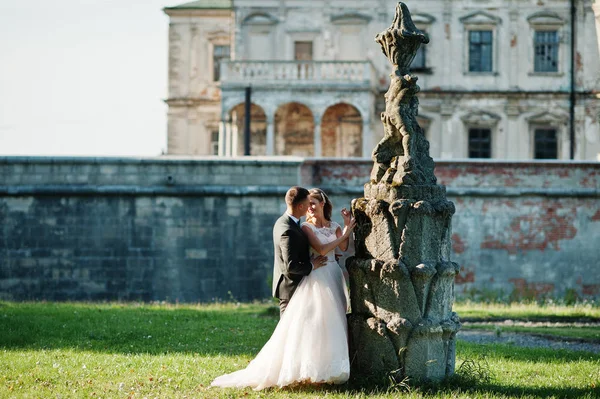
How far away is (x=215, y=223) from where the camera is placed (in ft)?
66.7

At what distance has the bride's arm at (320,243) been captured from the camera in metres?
8.24

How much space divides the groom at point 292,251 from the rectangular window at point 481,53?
91.0 ft

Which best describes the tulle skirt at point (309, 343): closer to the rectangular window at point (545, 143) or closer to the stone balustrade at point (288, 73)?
the stone balustrade at point (288, 73)

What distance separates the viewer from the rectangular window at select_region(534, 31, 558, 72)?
34781 mm

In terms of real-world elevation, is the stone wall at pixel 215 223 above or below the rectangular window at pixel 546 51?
below

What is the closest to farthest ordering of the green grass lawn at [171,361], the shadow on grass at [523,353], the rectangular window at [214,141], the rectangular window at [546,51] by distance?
1. the green grass lawn at [171,361]
2. the shadow on grass at [523,353]
3. the rectangular window at [546,51]
4. the rectangular window at [214,141]

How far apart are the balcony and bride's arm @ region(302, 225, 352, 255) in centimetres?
2419

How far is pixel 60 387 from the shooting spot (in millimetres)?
8320

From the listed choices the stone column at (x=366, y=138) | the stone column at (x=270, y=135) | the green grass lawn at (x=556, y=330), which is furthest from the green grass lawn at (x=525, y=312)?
the stone column at (x=270, y=135)

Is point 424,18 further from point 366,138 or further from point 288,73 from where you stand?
point 288,73

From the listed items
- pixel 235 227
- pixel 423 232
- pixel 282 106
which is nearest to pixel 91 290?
pixel 235 227

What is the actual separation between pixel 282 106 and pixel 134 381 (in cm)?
2594

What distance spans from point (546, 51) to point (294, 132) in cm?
973

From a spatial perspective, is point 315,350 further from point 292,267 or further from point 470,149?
point 470,149
